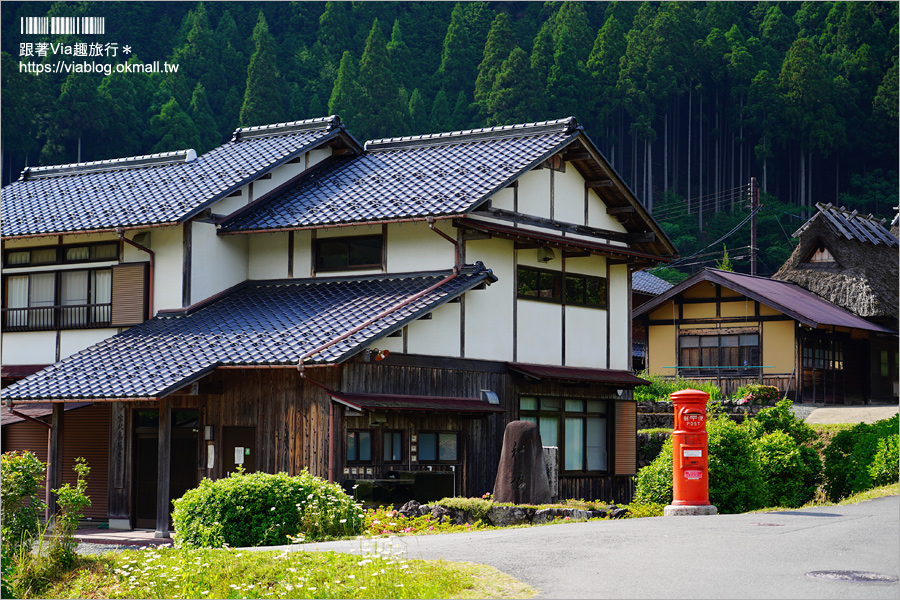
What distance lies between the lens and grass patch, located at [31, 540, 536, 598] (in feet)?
31.6

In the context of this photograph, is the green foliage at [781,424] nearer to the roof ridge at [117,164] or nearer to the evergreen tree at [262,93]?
the roof ridge at [117,164]

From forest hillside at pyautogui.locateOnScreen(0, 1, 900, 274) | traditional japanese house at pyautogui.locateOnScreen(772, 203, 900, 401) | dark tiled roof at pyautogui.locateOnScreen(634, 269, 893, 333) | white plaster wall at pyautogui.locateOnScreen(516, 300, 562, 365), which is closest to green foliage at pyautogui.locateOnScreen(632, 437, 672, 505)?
white plaster wall at pyautogui.locateOnScreen(516, 300, 562, 365)

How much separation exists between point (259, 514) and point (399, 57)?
6427 cm

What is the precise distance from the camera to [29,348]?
79.4 ft

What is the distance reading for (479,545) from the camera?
1206 cm

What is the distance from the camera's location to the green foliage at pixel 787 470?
20.2m

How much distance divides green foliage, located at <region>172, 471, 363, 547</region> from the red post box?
5.04 meters

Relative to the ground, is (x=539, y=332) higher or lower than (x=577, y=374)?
higher

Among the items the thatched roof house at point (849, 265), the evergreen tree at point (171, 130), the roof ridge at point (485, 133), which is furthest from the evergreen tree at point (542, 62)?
the roof ridge at point (485, 133)

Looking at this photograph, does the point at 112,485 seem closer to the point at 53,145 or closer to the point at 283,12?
the point at 53,145

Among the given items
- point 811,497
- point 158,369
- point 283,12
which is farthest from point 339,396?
point 283,12

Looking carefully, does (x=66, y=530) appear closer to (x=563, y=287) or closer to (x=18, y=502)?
(x=18, y=502)

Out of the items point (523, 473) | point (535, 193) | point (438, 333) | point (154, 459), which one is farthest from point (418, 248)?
point (154, 459)

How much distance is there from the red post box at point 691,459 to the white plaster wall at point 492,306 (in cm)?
556
